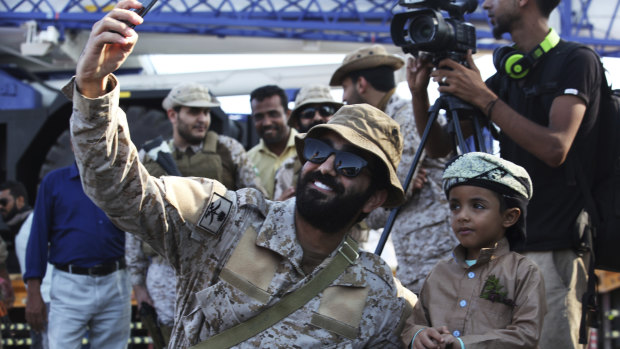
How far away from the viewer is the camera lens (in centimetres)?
293

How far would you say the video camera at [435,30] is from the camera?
2.93m

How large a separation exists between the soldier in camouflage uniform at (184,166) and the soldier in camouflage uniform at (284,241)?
2.07m

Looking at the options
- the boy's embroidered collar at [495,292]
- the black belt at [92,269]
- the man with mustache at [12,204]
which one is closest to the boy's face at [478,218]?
the boy's embroidered collar at [495,292]

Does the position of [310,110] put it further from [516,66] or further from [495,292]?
[495,292]

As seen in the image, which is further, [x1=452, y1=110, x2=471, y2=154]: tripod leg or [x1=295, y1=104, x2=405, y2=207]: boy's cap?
[x1=452, y1=110, x2=471, y2=154]: tripod leg

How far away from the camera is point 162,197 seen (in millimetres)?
2252

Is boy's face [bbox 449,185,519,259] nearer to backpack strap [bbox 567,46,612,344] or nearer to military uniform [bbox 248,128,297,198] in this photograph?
backpack strap [bbox 567,46,612,344]

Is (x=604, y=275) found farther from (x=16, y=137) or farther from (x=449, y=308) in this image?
(x=16, y=137)

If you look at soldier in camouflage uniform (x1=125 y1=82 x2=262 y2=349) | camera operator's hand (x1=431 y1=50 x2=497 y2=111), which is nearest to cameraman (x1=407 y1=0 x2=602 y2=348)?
camera operator's hand (x1=431 y1=50 x2=497 y2=111)

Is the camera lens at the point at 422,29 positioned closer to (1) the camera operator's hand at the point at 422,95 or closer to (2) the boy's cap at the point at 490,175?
(1) the camera operator's hand at the point at 422,95

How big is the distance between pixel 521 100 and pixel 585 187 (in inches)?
17.5

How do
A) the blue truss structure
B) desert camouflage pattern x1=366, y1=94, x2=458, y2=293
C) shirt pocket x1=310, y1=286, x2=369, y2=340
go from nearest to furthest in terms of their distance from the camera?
shirt pocket x1=310, y1=286, x2=369, y2=340
desert camouflage pattern x1=366, y1=94, x2=458, y2=293
the blue truss structure

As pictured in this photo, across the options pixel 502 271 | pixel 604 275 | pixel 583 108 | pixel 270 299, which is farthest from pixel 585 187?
pixel 604 275

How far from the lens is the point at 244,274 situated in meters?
2.35
